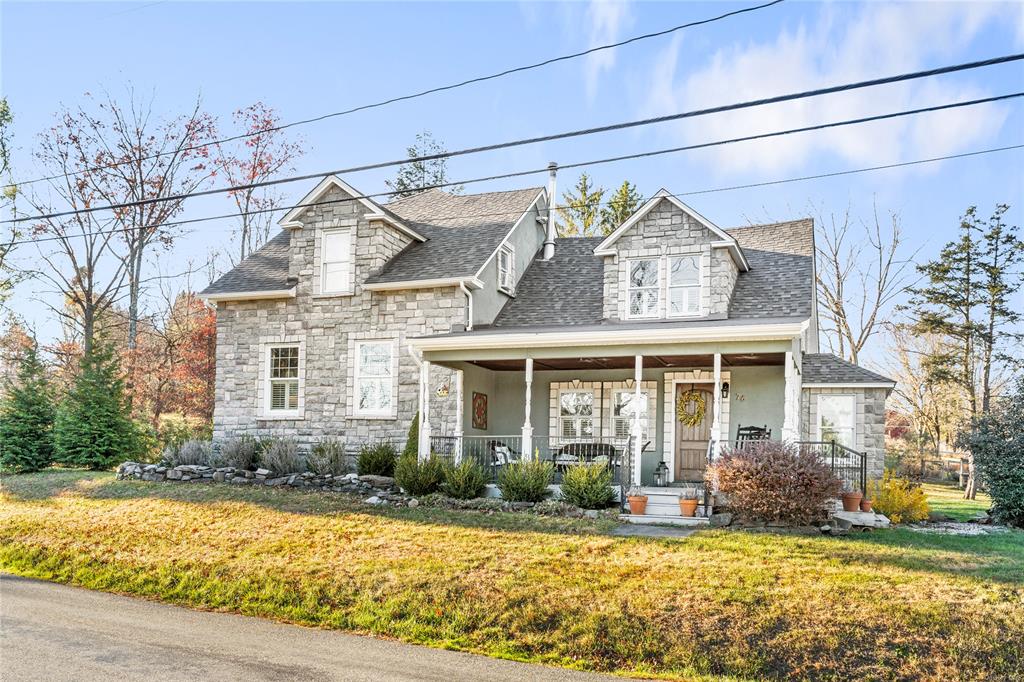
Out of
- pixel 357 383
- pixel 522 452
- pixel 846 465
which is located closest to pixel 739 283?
pixel 846 465

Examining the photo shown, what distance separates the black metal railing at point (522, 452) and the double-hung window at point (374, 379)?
1869 mm

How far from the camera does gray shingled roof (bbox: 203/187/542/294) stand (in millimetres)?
18297

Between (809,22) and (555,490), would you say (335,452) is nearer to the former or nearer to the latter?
(555,490)

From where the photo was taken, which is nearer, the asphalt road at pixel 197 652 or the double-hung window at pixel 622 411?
the asphalt road at pixel 197 652

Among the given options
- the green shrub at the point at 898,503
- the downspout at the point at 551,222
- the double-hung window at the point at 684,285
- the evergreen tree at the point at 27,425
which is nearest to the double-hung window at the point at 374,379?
the downspout at the point at 551,222

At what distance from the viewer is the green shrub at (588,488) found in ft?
44.6

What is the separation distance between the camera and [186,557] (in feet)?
37.3

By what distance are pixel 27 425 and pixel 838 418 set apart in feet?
61.4

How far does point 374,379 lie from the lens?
18.1 meters

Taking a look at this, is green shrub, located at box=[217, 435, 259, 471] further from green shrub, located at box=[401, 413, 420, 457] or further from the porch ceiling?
the porch ceiling

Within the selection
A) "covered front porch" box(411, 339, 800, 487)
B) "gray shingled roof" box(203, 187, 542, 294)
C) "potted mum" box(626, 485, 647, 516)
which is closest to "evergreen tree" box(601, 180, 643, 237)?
"gray shingled roof" box(203, 187, 542, 294)

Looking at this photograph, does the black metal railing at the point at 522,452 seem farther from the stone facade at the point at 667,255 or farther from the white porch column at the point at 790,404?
the stone facade at the point at 667,255

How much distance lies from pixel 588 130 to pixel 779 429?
857 cm

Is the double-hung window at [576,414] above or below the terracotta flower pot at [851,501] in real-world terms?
above
